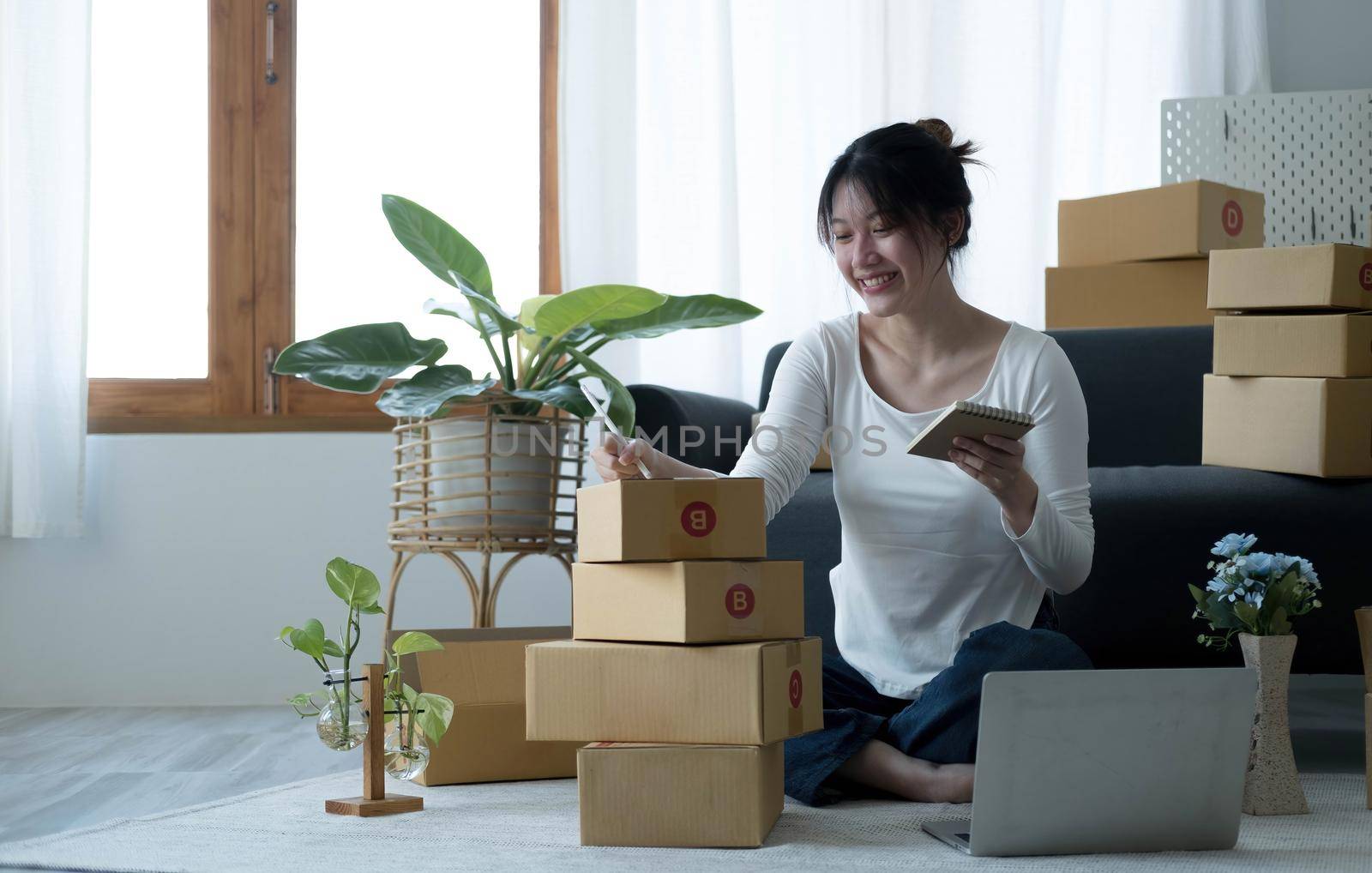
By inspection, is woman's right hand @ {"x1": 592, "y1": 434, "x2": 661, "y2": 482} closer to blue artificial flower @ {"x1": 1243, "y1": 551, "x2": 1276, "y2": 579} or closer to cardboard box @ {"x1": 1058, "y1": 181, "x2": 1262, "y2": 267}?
blue artificial flower @ {"x1": 1243, "y1": 551, "x2": 1276, "y2": 579}

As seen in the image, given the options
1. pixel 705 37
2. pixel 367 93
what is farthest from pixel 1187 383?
pixel 367 93

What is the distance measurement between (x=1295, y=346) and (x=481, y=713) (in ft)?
4.02

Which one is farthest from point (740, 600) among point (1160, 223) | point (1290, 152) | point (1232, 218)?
point (1290, 152)

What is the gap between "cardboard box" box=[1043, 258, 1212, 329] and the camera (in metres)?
2.30

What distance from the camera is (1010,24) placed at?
2689 mm

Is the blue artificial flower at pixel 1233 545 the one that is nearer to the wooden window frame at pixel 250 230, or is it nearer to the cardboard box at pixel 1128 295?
the cardboard box at pixel 1128 295

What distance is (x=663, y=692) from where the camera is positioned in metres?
1.24

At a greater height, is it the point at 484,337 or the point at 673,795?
the point at 484,337

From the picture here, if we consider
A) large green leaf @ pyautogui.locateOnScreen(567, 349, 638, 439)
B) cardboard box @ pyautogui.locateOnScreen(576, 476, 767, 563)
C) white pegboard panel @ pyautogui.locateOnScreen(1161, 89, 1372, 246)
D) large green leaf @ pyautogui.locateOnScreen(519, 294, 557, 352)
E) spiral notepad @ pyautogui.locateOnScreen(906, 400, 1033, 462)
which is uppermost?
white pegboard panel @ pyautogui.locateOnScreen(1161, 89, 1372, 246)

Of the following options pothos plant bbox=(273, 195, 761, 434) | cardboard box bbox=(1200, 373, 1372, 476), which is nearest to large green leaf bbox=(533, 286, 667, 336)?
pothos plant bbox=(273, 195, 761, 434)

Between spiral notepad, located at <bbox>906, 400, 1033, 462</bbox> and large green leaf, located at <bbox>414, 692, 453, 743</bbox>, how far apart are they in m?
0.63

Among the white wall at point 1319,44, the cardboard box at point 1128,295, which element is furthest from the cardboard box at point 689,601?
the white wall at point 1319,44

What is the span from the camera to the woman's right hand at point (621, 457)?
4.35ft

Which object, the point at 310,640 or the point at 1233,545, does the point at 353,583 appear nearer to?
the point at 310,640
